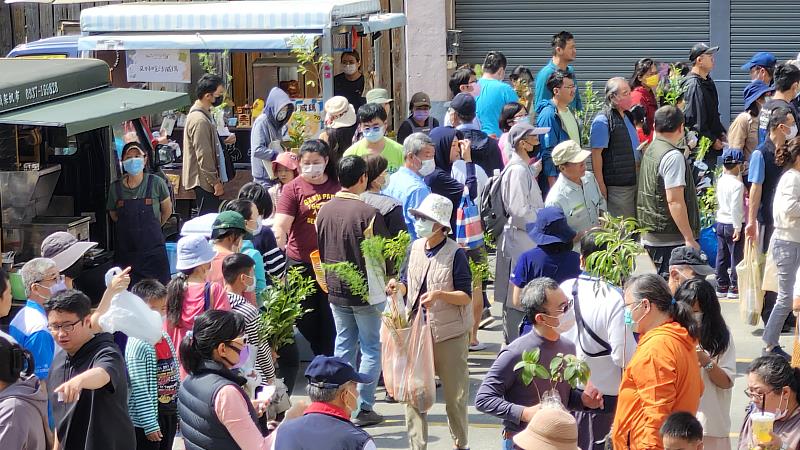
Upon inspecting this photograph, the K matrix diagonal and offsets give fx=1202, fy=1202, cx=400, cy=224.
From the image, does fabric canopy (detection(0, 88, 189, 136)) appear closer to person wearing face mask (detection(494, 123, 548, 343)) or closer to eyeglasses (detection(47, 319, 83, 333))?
person wearing face mask (detection(494, 123, 548, 343))

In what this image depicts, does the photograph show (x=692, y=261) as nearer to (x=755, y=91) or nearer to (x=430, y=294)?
(x=430, y=294)

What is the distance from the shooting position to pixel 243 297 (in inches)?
298

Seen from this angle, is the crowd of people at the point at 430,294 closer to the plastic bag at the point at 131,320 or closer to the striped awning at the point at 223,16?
the plastic bag at the point at 131,320

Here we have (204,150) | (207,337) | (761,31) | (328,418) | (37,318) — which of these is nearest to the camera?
(328,418)

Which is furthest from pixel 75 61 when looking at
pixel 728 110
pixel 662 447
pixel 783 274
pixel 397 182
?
pixel 728 110

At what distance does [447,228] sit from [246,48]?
623cm

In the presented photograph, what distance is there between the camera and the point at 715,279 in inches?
478

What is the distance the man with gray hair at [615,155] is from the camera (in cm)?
1141

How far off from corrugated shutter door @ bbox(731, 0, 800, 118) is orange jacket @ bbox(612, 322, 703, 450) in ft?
43.9

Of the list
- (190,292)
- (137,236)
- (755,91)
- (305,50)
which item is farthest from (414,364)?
(755,91)

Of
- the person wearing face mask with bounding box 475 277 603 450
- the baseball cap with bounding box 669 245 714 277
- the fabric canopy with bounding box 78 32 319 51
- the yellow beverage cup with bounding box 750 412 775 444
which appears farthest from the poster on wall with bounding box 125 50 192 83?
the yellow beverage cup with bounding box 750 412 775 444

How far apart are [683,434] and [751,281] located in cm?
526

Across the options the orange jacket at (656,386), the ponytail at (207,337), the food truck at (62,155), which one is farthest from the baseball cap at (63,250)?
the orange jacket at (656,386)

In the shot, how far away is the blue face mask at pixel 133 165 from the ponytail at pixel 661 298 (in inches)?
210
